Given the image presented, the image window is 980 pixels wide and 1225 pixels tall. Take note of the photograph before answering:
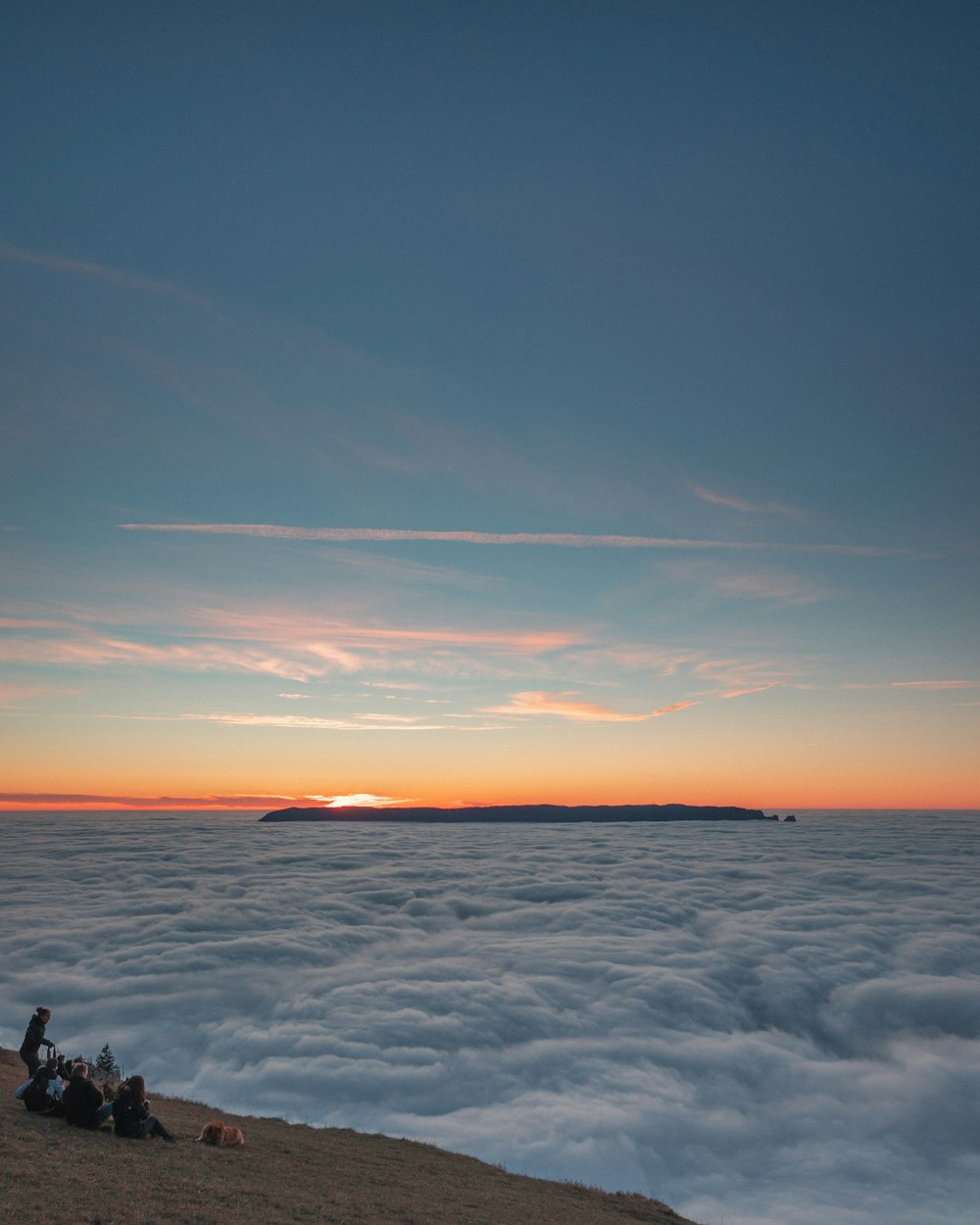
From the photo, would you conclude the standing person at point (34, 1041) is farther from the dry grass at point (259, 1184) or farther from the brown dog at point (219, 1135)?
the brown dog at point (219, 1135)

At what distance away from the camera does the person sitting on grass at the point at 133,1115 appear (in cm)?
1602

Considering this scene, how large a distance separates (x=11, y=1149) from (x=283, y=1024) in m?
48.3

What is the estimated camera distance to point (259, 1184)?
49.6 feet

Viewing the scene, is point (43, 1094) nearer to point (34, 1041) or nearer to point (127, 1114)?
point (127, 1114)

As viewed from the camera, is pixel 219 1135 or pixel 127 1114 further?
pixel 219 1135

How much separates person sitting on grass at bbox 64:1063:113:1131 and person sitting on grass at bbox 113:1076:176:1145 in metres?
0.32

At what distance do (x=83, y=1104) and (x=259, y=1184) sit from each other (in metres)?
4.29

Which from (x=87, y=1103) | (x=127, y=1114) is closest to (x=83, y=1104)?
(x=87, y=1103)

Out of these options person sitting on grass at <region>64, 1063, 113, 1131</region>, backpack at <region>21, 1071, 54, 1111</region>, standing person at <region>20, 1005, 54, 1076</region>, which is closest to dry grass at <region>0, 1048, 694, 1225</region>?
backpack at <region>21, 1071, 54, 1111</region>

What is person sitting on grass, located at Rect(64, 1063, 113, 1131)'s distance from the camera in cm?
1591

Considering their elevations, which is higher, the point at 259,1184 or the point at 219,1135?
the point at 259,1184

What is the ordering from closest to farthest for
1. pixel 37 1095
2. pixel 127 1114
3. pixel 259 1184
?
pixel 259 1184 < pixel 127 1114 < pixel 37 1095

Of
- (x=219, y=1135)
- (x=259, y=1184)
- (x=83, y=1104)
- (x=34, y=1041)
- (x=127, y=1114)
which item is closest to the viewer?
(x=259, y=1184)

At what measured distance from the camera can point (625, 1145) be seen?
129 ft
